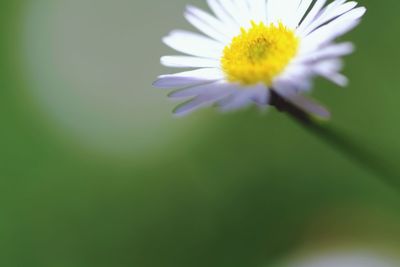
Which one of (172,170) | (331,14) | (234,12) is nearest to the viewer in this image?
(331,14)

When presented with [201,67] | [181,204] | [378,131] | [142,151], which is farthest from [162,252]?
[201,67]

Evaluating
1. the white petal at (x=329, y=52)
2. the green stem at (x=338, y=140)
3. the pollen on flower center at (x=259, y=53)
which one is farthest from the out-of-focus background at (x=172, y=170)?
the white petal at (x=329, y=52)

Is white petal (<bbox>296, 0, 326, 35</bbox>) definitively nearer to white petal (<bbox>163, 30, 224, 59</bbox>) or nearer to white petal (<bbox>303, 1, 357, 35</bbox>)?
white petal (<bbox>303, 1, 357, 35</bbox>)

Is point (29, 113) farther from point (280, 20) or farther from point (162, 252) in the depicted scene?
point (280, 20)

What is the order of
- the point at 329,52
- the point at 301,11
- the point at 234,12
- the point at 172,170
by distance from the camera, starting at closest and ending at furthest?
the point at 329,52 → the point at 301,11 → the point at 234,12 → the point at 172,170

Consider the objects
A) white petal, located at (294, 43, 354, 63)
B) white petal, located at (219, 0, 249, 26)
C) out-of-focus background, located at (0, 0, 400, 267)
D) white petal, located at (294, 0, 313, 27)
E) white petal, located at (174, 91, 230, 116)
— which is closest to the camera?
white petal, located at (294, 43, 354, 63)

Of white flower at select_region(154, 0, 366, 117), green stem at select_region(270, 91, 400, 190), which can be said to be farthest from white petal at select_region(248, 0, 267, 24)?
green stem at select_region(270, 91, 400, 190)

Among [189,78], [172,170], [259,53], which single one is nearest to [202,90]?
[189,78]

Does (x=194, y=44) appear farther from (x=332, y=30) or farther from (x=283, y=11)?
(x=332, y=30)
